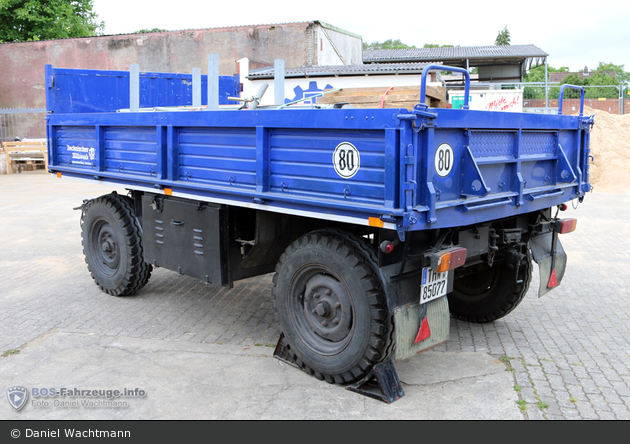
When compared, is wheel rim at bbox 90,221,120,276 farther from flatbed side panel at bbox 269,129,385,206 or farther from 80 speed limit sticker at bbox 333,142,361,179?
80 speed limit sticker at bbox 333,142,361,179

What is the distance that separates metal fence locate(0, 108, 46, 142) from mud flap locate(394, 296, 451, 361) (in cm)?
2478

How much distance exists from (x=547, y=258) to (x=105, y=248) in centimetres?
471

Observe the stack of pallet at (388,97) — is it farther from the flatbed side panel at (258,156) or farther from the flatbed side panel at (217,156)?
the flatbed side panel at (217,156)

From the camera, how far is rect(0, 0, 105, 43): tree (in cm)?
2877

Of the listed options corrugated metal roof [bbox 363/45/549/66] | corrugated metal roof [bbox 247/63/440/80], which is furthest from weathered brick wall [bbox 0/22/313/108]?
corrugated metal roof [bbox 363/45/549/66]

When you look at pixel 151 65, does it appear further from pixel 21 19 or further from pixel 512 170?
pixel 512 170

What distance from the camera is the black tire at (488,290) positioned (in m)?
5.21

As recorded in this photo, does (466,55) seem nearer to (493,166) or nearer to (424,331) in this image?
(493,166)

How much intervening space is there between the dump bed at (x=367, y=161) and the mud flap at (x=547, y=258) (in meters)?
0.42

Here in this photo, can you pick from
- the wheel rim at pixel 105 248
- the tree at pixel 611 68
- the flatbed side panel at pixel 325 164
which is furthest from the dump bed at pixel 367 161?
the tree at pixel 611 68

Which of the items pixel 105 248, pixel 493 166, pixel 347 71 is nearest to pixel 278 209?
pixel 493 166

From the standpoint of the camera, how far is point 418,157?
3.45 metres

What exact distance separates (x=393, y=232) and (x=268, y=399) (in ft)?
4.79
